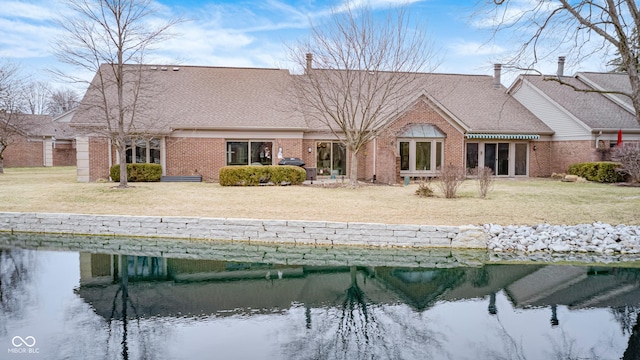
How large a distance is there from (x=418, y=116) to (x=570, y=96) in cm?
1107

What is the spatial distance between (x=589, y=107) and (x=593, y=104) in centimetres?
72

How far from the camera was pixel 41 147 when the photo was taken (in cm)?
4069

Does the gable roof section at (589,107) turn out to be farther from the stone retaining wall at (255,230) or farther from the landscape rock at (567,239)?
the stone retaining wall at (255,230)

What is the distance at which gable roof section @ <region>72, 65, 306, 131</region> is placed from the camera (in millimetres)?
23031

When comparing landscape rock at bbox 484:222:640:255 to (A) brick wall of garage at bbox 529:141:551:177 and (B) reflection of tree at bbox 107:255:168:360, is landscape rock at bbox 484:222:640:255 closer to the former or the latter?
(B) reflection of tree at bbox 107:255:168:360

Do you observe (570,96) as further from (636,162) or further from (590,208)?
(590,208)

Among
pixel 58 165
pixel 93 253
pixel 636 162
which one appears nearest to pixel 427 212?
pixel 93 253

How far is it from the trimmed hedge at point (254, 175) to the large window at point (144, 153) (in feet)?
15.6

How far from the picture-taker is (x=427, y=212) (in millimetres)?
13711

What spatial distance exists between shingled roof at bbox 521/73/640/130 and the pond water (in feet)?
56.1

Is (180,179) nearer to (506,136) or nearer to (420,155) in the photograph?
(420,155)

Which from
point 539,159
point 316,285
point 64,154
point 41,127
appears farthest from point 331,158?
point 41,127

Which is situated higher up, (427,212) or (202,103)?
(202,103)

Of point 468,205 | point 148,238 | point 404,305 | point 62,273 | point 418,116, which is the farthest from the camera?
point 418,116
